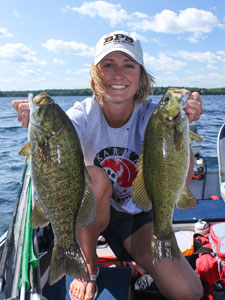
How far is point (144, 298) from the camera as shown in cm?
310

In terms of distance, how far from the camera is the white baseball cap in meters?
2.81

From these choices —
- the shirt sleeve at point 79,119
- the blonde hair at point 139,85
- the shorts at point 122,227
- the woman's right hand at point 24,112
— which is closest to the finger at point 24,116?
the woman's right hand at point 24,112

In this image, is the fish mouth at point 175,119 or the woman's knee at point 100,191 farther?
the woman's knee at point 100,191

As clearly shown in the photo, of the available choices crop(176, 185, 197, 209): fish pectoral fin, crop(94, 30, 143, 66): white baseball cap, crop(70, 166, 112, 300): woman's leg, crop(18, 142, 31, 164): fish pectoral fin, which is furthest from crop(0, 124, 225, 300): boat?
crop(94, 30, 143, 66): white baseball cap

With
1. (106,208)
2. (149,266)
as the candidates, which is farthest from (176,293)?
(106,208)

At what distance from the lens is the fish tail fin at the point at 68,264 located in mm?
2068

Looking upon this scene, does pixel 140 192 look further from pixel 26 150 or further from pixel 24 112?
pixel 24 112

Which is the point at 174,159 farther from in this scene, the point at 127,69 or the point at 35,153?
the point at 127,69

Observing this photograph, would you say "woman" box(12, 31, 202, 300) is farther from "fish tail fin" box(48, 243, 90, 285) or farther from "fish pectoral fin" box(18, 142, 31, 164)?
"fish pectoral fin" box(18, 142, 31, 164)

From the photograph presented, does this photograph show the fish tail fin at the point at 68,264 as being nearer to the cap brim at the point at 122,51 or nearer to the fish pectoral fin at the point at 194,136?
the fish pectoral fin at the point at 194,136

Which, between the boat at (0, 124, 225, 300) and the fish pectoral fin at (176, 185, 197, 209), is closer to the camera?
the fish pectoral fin at (176, 185, 197, 209)

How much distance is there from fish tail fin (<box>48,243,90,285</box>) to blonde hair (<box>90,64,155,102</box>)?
159cm

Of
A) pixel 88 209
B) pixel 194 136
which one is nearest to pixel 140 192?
pixel 88 209

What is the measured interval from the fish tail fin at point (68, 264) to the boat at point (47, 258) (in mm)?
406
